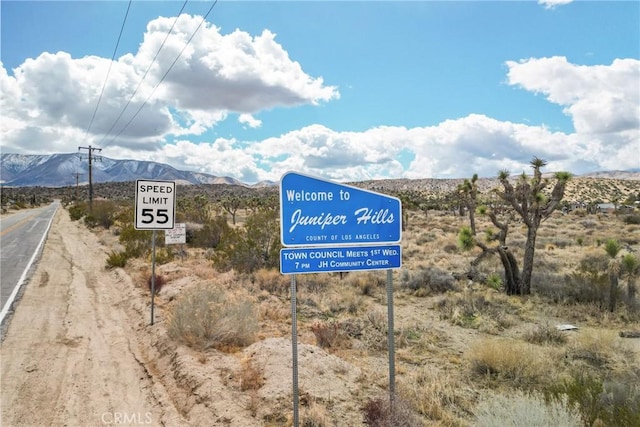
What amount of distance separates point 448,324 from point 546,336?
2333 mm

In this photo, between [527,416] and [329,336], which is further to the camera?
[329,336]

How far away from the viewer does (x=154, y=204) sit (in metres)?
9.62

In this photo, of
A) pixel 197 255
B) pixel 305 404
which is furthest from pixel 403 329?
pixel 197 255

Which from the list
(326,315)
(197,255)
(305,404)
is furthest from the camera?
(197,255)

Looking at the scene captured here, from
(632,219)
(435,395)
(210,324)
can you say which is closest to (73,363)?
(210,324)

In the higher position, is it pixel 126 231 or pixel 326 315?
pixel 126 231

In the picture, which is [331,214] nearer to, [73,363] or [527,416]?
[527,416]

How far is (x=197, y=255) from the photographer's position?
2039cm

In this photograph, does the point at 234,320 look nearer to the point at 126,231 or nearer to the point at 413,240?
the point at 126,231

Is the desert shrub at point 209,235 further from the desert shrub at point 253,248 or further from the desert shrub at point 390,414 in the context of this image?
the desert shrub at point 390,414

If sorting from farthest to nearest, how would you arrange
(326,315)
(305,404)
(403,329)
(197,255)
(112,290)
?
(197,255)
(112,290)
(326,315)
(403,329)
(305,404)

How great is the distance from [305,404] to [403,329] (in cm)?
464

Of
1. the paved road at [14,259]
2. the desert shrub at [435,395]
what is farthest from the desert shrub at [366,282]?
the paved road at [14,259]

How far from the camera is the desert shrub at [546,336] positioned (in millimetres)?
8992
